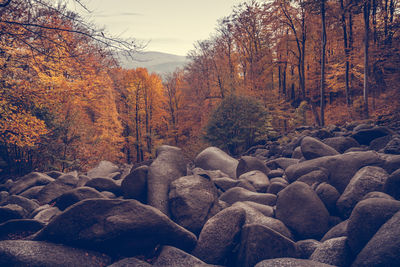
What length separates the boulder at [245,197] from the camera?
18.5ft

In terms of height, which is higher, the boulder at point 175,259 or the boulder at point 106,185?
the boulder at point 106,185

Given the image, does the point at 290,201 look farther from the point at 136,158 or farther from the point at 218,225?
the point at 136,158

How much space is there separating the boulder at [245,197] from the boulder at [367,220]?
7.25 feet

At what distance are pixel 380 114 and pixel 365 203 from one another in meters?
11.2

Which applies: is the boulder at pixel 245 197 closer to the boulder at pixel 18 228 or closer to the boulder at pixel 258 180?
the boulder at pixel 258 180

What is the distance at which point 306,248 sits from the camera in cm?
393

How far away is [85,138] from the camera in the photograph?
59.5 ft

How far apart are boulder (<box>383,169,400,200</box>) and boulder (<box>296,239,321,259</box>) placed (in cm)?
149

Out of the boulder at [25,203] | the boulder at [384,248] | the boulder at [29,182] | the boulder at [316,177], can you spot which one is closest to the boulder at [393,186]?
the boulder at [316,177]

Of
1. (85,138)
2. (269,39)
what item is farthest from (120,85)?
(269,39)

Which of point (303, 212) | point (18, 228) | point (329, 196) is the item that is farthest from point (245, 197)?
point (18, 228)

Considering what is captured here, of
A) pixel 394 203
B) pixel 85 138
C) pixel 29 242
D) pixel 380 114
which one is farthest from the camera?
pixel 85 138

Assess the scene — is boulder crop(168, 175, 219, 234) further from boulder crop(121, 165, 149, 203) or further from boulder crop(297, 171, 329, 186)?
boulder crop(297, 171, 329, 186)

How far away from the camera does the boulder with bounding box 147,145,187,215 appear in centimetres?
543
